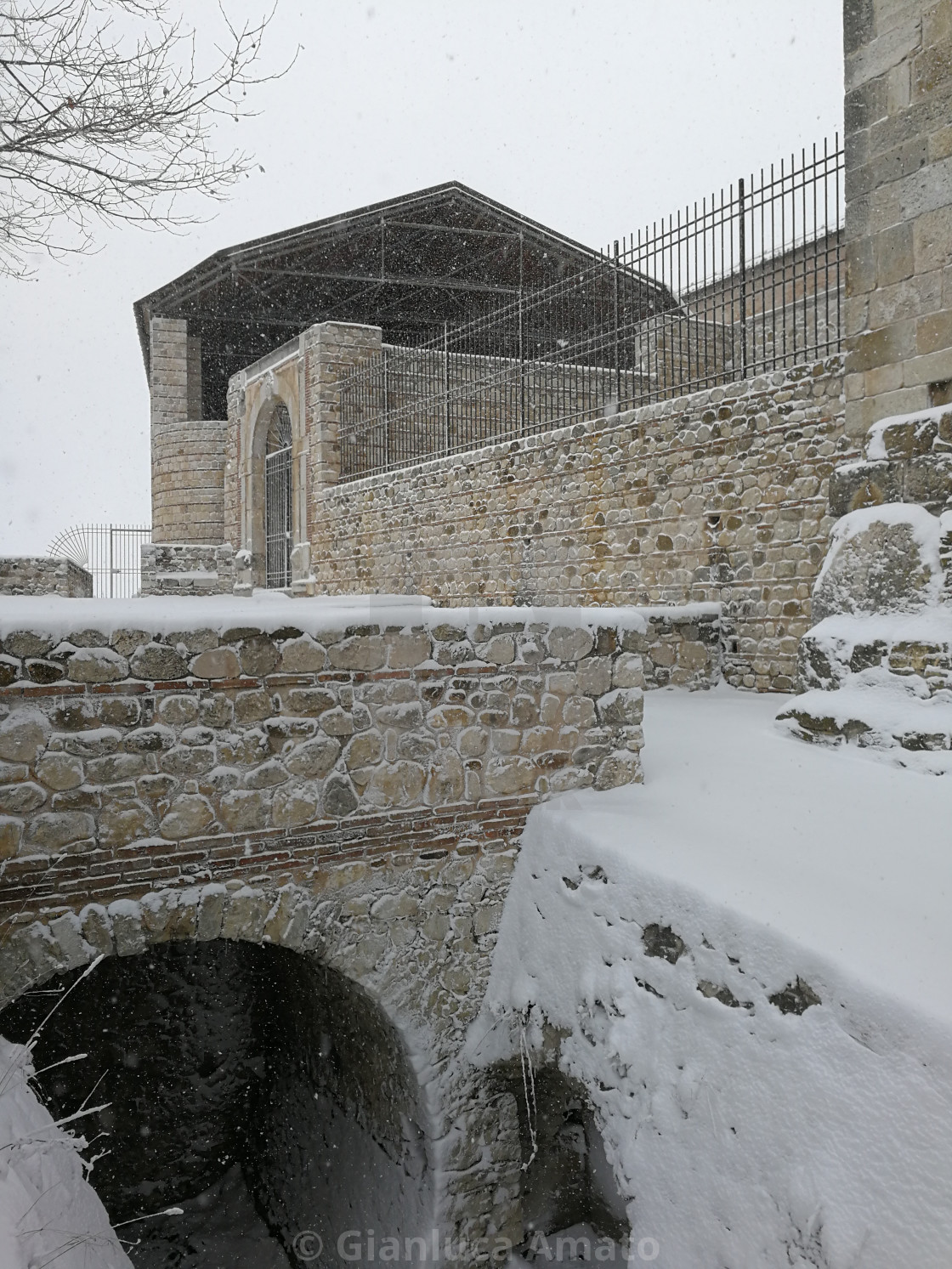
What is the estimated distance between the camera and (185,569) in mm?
12461

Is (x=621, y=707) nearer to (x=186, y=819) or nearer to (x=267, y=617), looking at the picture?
(x=267, y=617)

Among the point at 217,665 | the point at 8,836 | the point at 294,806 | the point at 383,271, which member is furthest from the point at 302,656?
the point at 383,271

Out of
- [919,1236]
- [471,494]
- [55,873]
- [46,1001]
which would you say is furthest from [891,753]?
[471,494]

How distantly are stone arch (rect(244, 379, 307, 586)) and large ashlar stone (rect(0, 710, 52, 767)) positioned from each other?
10879 millimetres

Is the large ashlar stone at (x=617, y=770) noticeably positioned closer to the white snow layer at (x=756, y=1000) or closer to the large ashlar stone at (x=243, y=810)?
the white snow layer at (x=756, y=1000)

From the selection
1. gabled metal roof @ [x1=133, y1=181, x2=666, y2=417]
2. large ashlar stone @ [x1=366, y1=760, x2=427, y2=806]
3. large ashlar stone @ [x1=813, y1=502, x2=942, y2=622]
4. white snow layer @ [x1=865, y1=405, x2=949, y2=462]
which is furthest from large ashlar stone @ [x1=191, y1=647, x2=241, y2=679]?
gabled metal roof @ [x1=133, y1=181, x2=666, y2=417]

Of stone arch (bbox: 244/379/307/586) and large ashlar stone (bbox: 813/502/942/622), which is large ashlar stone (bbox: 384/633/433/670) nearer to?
large ashlar stone (bbox: 813/502/942/622)

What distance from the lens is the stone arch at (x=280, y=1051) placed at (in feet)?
11.4

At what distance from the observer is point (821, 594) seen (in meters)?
5.15

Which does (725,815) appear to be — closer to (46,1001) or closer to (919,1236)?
(919,1236)

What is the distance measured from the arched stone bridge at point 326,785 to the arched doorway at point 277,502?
37.1 ft

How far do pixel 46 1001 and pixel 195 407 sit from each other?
1501 cm

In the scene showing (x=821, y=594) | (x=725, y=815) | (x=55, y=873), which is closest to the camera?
(x=55, y=873)

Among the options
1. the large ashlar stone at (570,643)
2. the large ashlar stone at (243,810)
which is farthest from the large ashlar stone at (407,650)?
the large ashlar stone at (243,810)
